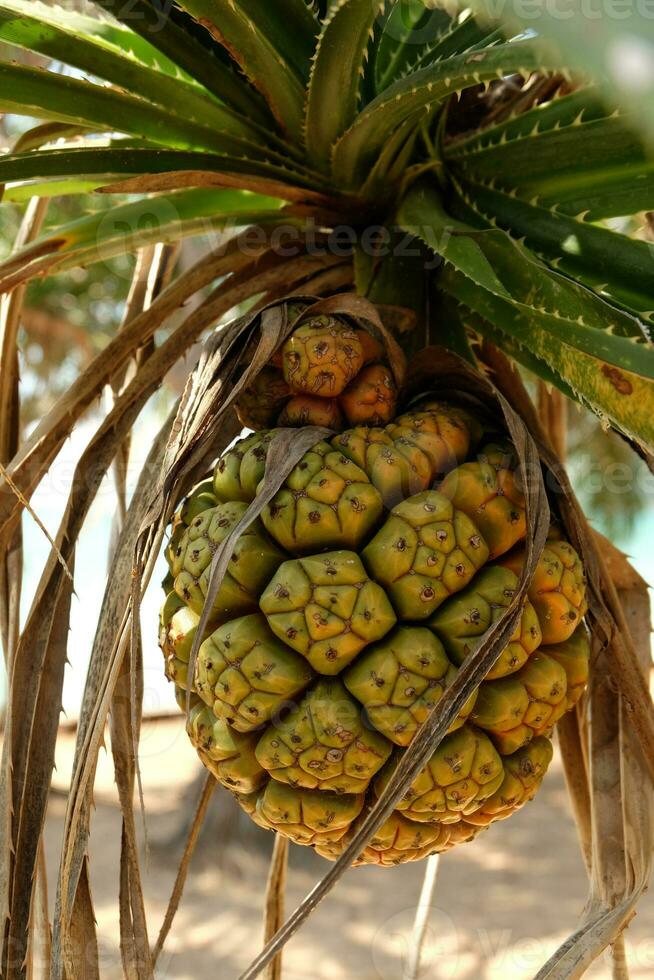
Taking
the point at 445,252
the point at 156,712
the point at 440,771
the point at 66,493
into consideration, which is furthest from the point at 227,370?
the point at 156,712

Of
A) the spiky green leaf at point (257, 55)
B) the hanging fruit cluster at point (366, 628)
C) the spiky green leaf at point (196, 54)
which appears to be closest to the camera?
the hanging fruit cluster at point (366, 628)

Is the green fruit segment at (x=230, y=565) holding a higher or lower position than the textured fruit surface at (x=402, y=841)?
higher

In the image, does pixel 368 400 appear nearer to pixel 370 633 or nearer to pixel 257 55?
pixel 370 633

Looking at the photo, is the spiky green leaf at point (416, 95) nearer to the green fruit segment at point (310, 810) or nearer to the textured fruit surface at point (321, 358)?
the textured fruit surface at point (321, 358)

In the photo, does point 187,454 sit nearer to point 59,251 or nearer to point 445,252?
point 445,252

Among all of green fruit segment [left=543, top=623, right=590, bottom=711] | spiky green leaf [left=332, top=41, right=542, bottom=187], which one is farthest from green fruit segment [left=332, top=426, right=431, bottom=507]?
spiky green leaf [left=332, top=41, right=542, bottom=187]

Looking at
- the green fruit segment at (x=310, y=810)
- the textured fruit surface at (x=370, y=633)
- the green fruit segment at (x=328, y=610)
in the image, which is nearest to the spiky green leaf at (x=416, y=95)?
the textured fruit surface at (x=370, y=633)
